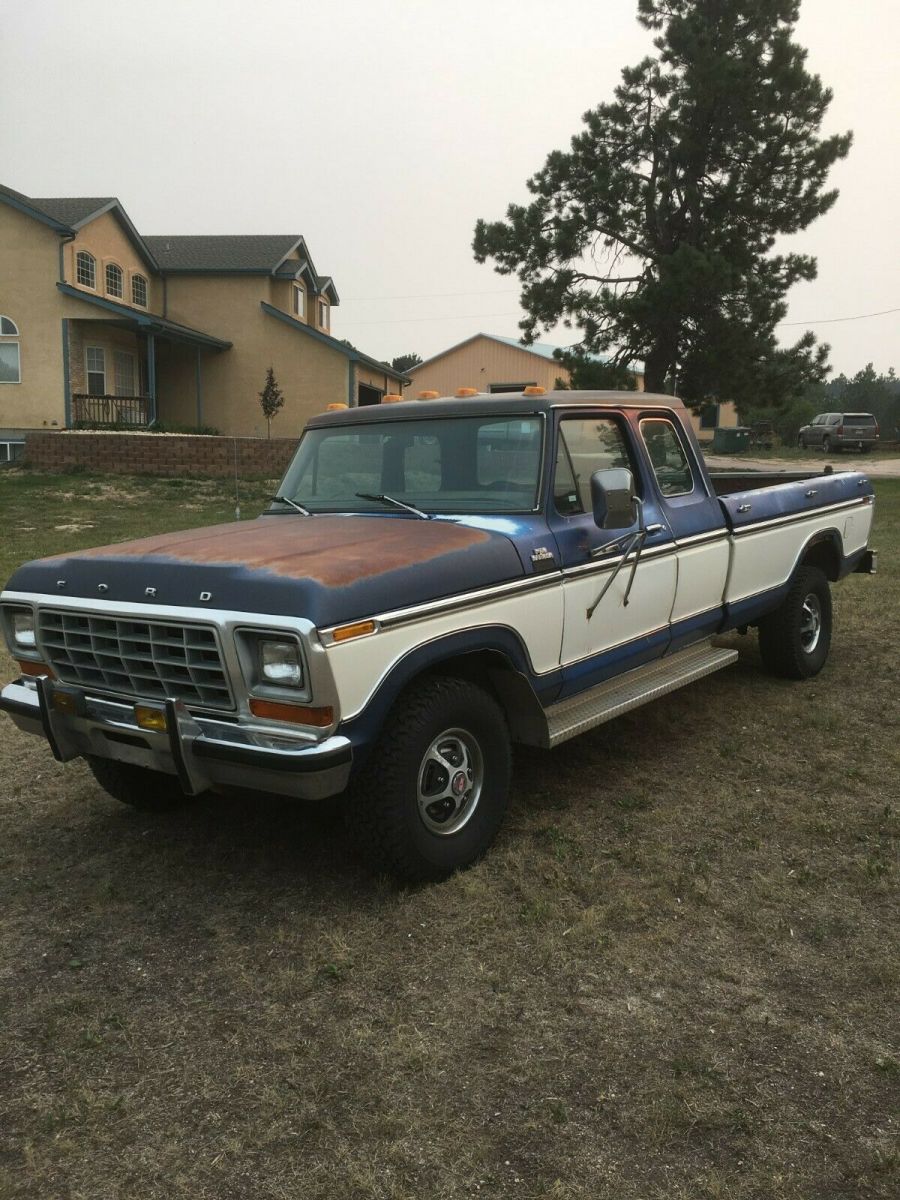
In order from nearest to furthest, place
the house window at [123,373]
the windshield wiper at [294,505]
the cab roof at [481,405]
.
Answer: the cab roof at [481,405], the windshield wiper at [294,505], the house window at [123,373]

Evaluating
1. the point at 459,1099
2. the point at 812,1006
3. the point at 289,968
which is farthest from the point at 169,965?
the point at 812,1006

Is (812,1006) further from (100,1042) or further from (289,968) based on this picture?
(100,1042)

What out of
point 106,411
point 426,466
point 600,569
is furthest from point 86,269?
point 600,569

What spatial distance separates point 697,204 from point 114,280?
16.7 metres

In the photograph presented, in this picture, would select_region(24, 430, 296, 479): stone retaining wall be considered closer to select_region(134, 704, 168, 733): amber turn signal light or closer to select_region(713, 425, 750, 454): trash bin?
select_region(134, 704, 168, 733): amber turn signal light

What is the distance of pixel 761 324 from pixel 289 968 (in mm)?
24874

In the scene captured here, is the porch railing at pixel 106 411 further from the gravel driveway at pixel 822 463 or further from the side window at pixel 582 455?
the side window at pixel 582 455

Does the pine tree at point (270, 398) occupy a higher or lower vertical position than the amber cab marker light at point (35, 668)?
higher

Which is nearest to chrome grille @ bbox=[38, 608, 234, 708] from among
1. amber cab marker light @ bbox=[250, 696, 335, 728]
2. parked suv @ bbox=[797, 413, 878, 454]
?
amber cab marker light @ bbox=[250, 696, 335, 728]

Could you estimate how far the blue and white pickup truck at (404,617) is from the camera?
341 cm

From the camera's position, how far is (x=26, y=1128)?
265 cm

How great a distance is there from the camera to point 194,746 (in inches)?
138

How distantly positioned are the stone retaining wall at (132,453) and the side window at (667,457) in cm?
1831

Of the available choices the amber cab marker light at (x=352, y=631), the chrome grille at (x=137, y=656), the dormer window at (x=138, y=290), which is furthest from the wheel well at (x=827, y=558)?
the dormer window at (x=138, y=290)
